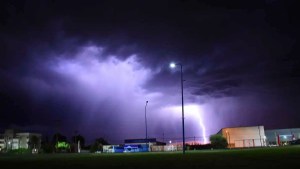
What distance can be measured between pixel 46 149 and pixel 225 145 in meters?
66.8

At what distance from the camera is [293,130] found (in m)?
130

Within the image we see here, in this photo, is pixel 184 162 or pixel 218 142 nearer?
pixel 184 162

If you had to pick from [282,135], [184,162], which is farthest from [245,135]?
[184,162]

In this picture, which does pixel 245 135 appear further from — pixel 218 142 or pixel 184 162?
pixel 184 162

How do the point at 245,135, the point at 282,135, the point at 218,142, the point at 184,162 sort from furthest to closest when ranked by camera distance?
the point at 282,135, the point at 245,135, the point at 218,142, the point at 184,162

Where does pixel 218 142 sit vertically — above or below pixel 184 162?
above


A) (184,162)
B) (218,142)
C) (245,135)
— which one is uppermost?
(245,135)

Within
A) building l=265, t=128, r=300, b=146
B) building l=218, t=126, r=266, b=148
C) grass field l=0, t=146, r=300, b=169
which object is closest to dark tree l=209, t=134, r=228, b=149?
building l=218, t=126, r=266, b=148

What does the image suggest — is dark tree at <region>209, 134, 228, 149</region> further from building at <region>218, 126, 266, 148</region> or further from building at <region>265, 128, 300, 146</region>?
building at <region>265, 128, 300, 146</region>

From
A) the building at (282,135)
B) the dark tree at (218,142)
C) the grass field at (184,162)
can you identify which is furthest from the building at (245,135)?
the grass field at (184,162)

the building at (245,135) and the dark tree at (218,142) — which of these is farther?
the building at (245,135)

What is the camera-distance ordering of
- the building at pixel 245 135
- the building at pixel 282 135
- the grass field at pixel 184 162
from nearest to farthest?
the grass field at pixel 184 162 → the building at pixel 245 135 → the building at pixel 282 135

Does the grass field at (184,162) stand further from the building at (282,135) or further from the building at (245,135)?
the building at (282,135)

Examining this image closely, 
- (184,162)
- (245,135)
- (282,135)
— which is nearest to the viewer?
(184,162)
